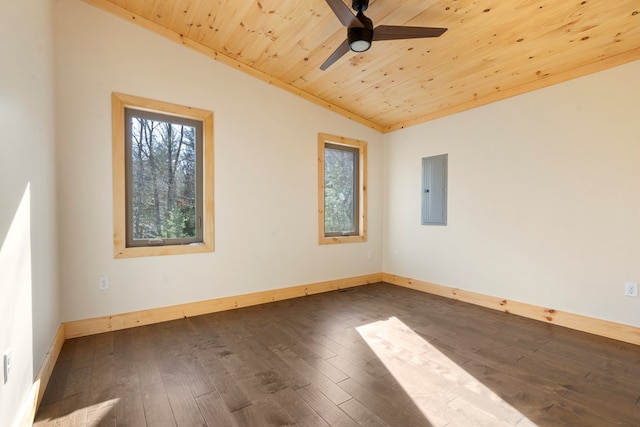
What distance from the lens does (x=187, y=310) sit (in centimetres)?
335

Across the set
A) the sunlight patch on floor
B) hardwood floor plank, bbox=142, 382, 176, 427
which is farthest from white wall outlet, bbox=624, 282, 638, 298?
the sunlight patch on floor

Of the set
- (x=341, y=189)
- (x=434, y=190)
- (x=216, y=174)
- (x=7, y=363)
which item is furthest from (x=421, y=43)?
(x=7, y=363)

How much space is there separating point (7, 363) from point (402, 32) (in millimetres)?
3038

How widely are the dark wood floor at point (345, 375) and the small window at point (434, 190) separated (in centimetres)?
155

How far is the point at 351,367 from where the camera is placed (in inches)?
89.0

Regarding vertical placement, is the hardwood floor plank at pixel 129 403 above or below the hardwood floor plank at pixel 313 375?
above

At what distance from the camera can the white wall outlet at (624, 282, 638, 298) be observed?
2728mm

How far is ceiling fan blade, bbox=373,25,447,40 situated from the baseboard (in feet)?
10.4

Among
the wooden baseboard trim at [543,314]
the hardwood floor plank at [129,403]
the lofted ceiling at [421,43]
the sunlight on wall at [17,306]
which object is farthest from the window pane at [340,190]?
the sunlight on wall at [17,306]

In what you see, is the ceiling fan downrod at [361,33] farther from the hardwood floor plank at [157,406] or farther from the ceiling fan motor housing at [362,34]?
the hardwood floor plank at [157,406]

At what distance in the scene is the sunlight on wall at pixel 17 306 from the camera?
1340 mm

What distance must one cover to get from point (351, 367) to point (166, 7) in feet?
12.0

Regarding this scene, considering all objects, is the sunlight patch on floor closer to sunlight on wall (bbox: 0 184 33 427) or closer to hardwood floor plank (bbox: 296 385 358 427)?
sunlight on wall (bbox: 0 184 33 427)

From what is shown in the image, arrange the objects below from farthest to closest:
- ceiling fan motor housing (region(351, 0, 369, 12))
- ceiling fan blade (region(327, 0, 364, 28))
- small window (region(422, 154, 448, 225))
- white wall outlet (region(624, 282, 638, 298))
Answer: small window (region(422, 154, 448, 225))
white wall outlet (region(624, 282, 638, 298))
ceiling fan motor housing (region(351, 0, 369, 12))
ceiling fan blade (region(327, 0, 364, 28))
